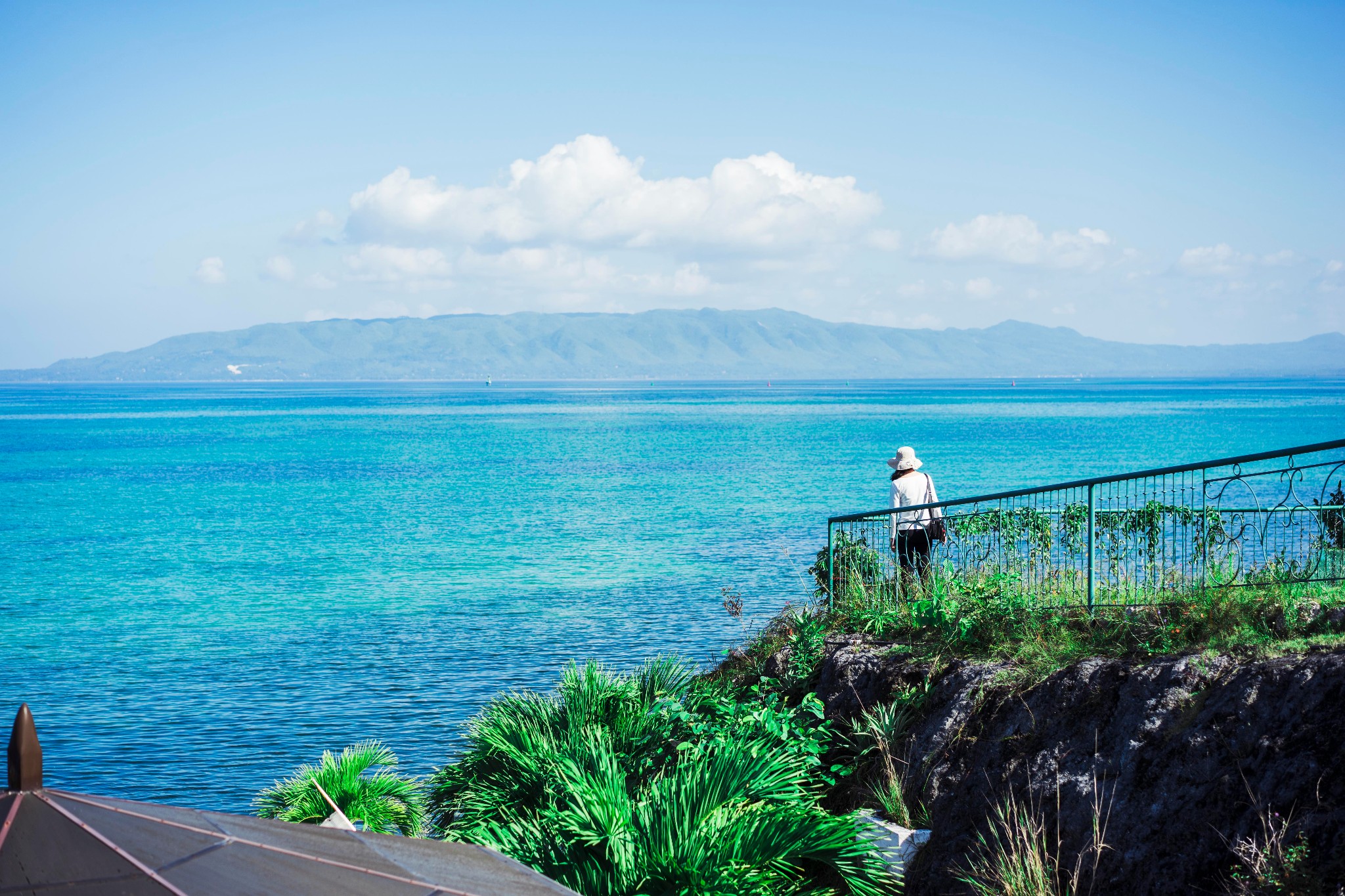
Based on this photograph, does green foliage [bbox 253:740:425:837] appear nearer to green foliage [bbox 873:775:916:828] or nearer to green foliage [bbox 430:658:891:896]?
green foliage [bbox 430:658:891:896]

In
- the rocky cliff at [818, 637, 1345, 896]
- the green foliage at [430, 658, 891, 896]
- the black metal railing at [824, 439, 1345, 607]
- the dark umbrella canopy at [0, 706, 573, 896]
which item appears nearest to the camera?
the dark umbrella canopy at [0, 706, 573, 896]

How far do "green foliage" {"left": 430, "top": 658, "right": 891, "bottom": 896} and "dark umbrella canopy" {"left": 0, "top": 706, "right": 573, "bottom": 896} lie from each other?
2.86 metres

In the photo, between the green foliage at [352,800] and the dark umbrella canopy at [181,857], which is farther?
the green foliage at [352,800]

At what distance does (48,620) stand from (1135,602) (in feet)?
76.9

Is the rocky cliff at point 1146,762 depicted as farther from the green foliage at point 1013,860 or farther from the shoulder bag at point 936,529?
the shoulder bag at point 936,529

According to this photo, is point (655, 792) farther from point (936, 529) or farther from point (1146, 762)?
point (936, 529)

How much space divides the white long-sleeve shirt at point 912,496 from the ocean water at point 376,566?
6.62 m

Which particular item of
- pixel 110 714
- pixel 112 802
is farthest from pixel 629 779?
pixel 110 714

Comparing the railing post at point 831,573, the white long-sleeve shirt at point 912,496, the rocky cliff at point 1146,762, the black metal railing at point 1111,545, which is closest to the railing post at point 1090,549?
the black metal railing at point 1111,545

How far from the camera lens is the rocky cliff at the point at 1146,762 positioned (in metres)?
5.51

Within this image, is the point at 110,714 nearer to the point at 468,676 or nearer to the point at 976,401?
the point at 468,676

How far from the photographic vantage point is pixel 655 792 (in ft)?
21.7

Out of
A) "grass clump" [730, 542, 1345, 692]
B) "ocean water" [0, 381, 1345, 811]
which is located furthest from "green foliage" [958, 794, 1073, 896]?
"ocean water" [0, 381, 1345, 811]

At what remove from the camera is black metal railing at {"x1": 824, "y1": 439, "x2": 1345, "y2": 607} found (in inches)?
320
